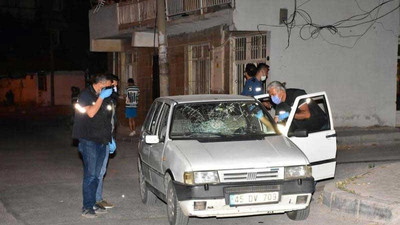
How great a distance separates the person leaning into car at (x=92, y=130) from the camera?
7.85m

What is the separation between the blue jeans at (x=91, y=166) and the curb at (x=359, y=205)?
3.04 metres

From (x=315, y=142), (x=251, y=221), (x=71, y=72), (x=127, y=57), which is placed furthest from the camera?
(x=71, y=72)

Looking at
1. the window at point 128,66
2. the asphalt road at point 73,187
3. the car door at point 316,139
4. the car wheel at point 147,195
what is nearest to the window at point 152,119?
the car wheel at point 147,195

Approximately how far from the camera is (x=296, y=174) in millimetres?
6840

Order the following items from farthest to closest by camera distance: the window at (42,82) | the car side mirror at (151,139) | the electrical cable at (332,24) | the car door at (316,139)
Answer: the window at (42,82)
the electrical cable at (332,24)
the car door at (316,139)
the car side mirror at (151,139)

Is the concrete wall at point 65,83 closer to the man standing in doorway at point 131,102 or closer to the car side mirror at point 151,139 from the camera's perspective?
the man standing in doorway at point 131,102

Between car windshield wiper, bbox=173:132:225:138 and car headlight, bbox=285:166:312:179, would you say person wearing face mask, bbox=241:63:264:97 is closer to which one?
car windshield wiper, bbox=173:132:225:138

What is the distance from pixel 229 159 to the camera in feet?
22.1

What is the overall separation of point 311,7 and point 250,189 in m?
10.3

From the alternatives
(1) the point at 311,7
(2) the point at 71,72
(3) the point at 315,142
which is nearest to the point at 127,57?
(1) the point at 311,7

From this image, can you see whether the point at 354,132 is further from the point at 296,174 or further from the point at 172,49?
the point at 296,174

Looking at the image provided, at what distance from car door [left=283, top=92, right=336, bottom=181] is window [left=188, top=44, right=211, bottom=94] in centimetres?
1001

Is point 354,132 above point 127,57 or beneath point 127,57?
beneath

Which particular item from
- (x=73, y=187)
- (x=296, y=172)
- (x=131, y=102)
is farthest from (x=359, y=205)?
(x=131, y=102)
